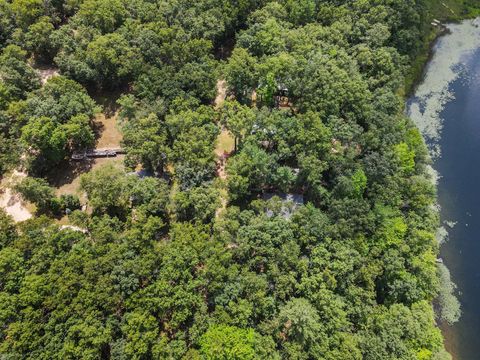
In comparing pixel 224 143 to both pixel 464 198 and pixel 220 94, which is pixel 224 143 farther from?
pixel 464 198

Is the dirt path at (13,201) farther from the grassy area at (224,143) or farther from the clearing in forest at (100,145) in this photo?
the grassy area at (224,143)

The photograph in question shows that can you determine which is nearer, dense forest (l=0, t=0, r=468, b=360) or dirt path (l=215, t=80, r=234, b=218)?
dense forest (l=0, t=0, r=468, b=360)

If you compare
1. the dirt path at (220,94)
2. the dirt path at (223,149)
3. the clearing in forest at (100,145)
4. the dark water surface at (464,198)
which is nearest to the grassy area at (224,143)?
the dirt path at (223,149)

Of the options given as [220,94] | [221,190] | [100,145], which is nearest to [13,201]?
[100,145]

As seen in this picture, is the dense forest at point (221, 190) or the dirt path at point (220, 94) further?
the dirt path at point (220, 94)

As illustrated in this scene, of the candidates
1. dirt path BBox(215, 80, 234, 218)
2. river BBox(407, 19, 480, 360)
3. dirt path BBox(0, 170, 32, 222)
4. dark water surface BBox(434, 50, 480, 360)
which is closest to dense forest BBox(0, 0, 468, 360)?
dirt path BBox(0, 170, 32, 222)

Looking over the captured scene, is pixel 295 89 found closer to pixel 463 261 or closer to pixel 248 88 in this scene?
pixel 248 88

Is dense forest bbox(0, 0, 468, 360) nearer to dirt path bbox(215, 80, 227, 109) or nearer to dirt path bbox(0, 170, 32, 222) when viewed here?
dirt path bbox(0, 170, 32, 222)

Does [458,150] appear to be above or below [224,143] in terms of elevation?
above
